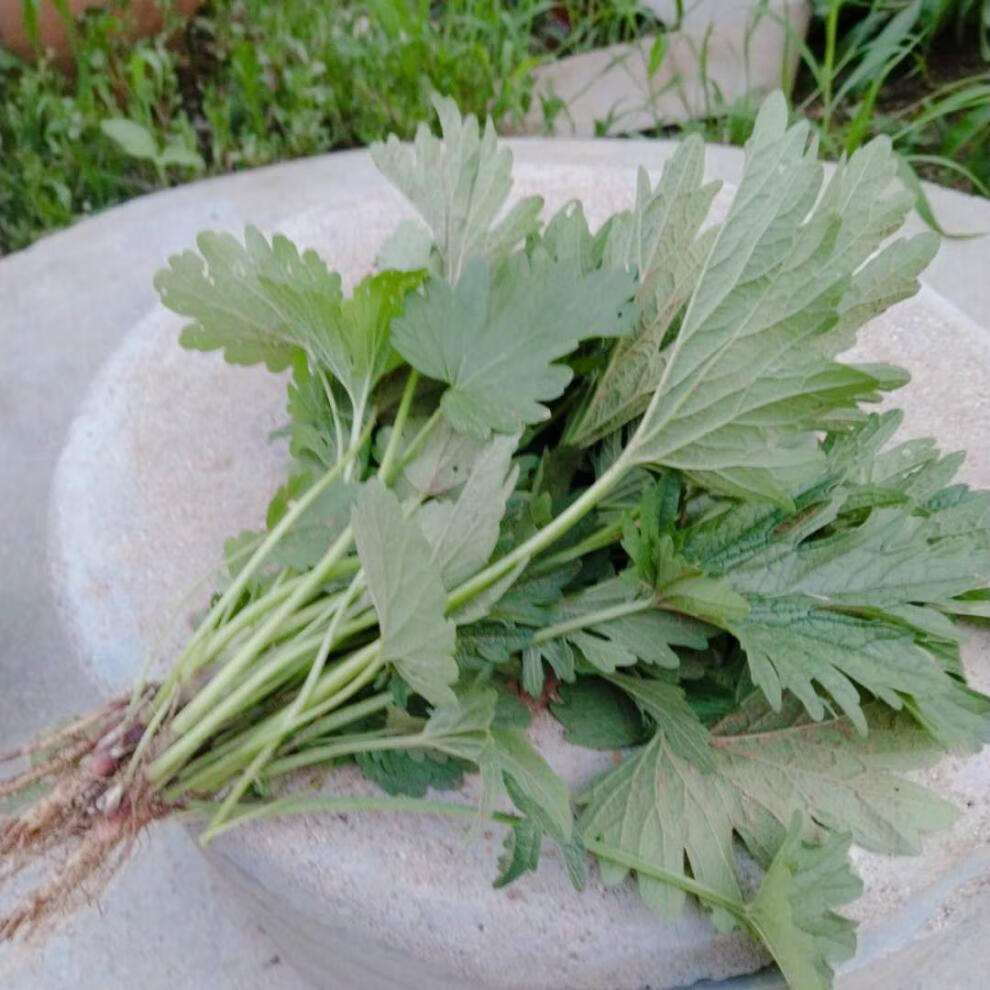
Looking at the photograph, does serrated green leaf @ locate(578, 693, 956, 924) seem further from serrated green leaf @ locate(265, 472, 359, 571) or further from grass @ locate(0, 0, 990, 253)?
grass @ locate(0, 0, 990, 253)

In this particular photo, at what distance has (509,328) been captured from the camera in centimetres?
67

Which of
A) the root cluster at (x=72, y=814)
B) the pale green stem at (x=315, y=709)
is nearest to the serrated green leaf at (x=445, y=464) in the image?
the pale green stem at (x=315, y=709)

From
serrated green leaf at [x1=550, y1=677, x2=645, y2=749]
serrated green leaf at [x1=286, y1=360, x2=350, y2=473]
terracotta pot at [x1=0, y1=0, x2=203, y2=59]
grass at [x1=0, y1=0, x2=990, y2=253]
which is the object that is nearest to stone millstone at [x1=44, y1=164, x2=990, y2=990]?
serrated green leaf at [x1=550, y1=677, x2=645, y2=749]

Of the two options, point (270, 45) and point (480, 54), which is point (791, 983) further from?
point (270, 45)

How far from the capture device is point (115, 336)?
4.52 feet

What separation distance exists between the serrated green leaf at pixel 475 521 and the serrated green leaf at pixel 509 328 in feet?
0.11

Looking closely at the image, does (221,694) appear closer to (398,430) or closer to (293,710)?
(293,710)

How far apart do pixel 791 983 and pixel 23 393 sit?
1054mm

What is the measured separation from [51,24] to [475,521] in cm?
158

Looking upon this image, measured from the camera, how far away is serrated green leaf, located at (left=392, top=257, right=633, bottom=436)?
0.66 m

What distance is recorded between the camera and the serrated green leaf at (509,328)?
0.66 m

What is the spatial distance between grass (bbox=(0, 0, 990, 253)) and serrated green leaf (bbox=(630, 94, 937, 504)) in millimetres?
1022

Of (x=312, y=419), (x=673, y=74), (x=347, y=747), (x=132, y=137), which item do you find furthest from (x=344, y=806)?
(x=673, y=74)

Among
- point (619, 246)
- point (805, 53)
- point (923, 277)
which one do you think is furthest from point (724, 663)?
point (805, 53)
